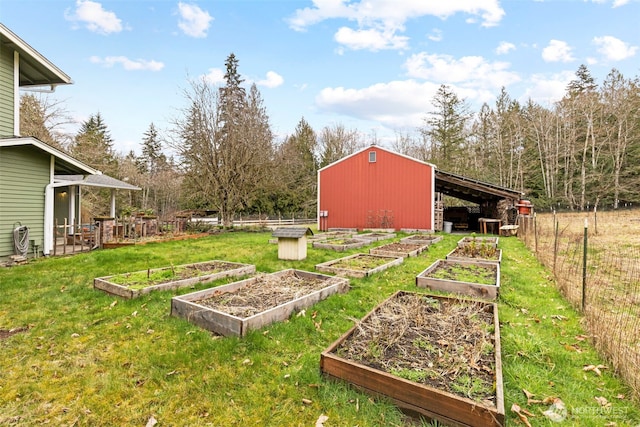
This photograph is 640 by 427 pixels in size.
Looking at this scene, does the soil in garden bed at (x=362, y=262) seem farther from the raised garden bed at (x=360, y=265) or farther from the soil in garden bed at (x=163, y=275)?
the soil in garden bed at (x=163, y=275)

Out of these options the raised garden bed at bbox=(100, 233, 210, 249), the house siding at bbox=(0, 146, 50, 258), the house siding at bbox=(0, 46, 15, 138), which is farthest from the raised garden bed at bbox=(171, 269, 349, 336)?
the house siding at bbox=(0, 46, 15, 138)

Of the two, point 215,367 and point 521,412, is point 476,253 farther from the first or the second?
point 215,367

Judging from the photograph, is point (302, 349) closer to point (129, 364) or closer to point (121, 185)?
point (129, 364)

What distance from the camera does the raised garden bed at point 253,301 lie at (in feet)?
10.6

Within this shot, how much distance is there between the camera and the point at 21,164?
304 inches

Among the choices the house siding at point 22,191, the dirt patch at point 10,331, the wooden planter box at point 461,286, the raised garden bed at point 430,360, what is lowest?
Answer: the dirt patch at point 10,331

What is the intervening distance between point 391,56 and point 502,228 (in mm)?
10230

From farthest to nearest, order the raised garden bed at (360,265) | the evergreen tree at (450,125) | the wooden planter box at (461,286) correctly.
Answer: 1. the evergreen tree at (450,125)
2. the raised garden bed at (360,265)
3. the wooden planter box at (461,286)

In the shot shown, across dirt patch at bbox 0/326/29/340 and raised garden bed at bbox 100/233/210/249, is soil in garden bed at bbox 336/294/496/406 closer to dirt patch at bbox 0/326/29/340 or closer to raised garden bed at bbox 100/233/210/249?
dirt patch at bbox 0/326/29/340

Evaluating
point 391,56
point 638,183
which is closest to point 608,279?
point 391,56

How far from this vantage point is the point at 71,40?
Answer: 1177 cm

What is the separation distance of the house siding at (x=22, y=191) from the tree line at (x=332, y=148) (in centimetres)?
686

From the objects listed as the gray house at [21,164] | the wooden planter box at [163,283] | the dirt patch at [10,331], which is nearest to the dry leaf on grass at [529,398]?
the wooden planter box at [163,283]

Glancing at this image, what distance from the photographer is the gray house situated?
7340mm
